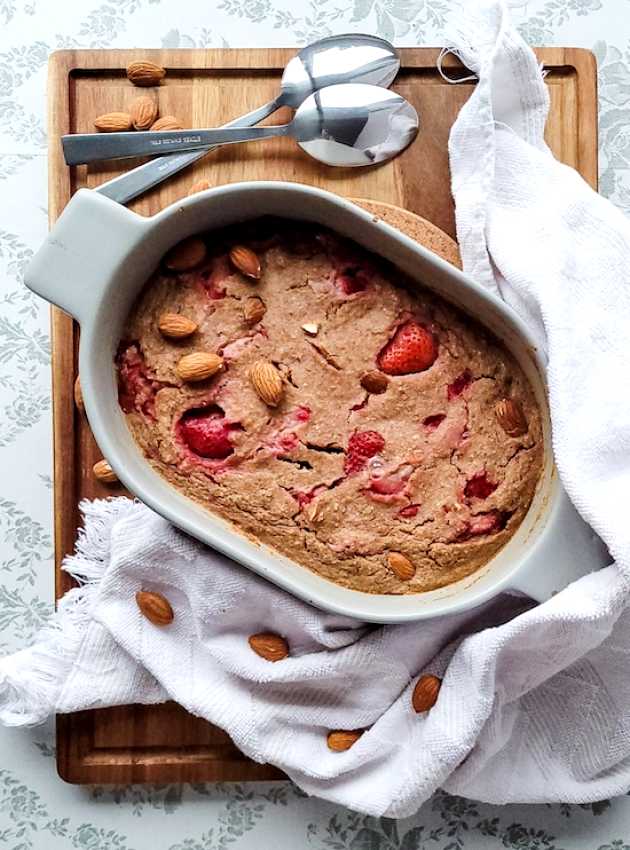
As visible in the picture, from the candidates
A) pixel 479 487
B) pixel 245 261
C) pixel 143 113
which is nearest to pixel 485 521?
pixel 479 487

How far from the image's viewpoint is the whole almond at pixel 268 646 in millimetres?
1605

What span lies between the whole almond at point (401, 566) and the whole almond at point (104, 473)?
48cm

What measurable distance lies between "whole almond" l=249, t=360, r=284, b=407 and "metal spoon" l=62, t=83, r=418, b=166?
1.28 feet

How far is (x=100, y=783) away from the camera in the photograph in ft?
5.70

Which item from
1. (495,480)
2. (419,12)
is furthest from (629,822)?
(419,12)

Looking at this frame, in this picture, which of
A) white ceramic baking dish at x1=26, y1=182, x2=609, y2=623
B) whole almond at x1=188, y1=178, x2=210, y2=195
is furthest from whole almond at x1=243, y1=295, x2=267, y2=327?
whole almond at x1=188, y1=178, x2=210, y2=195

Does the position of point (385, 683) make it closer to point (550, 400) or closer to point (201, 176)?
point (550, 400)

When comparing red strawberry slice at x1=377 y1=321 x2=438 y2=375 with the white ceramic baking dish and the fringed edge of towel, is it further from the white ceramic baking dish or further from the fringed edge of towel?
the fringed edge of towel

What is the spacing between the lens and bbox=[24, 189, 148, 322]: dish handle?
52.8 inches

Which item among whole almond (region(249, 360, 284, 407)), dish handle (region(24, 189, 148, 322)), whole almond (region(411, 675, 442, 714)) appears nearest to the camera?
dish handle (region(24, 189, 148, 322))

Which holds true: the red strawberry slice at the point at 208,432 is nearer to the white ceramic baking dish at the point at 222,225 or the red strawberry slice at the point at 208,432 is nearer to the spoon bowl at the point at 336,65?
the white ceramic baking dish at the point at 222,225

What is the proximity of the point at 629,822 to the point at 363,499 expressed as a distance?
2.59 feet

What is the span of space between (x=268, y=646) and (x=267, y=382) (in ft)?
1.42

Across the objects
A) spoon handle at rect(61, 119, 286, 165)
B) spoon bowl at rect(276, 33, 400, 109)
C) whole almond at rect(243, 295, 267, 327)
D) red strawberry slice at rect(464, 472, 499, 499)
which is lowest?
red strawberry slice at rect(464, 472, 499, 499)
